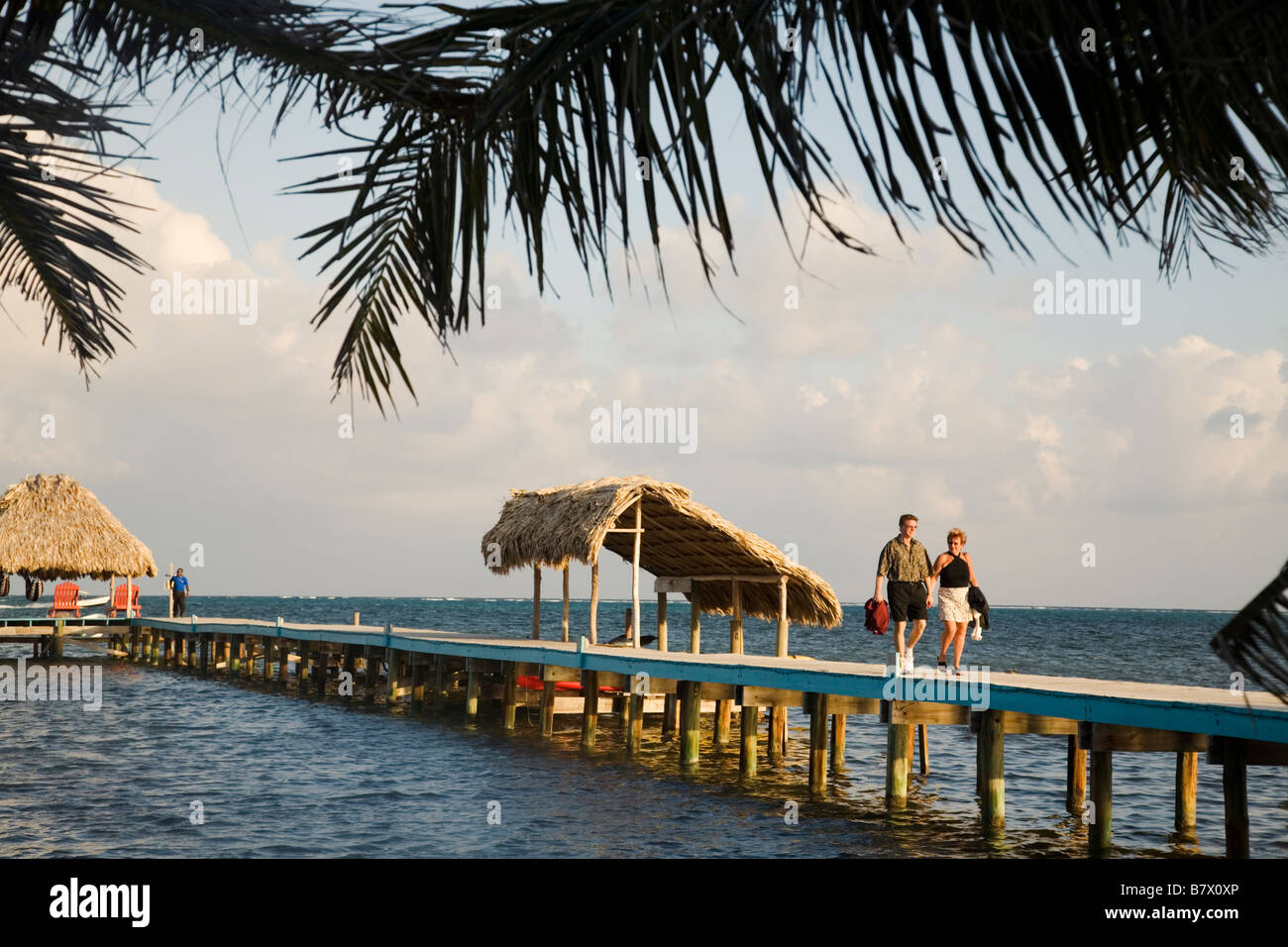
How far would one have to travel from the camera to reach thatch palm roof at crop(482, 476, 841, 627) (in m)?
17.4

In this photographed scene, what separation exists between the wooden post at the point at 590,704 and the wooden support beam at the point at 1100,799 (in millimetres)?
7864

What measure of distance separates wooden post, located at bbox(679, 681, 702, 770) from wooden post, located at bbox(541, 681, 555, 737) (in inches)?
131

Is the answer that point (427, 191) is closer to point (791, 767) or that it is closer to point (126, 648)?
point (791, 767)

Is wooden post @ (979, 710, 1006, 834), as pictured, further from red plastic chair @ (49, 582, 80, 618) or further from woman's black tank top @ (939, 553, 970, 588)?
red plastic chair @ (49, 582, 80, 618)

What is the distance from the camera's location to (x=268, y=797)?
14.0m

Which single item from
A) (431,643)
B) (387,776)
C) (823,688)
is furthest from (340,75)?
(431,643)

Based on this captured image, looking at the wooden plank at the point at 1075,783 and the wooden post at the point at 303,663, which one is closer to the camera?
the wooden plank at the point at 1075,783

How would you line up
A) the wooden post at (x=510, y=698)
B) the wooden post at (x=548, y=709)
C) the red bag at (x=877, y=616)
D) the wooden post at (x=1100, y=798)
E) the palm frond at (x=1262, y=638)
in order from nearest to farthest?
the palm frond at (x=1262, y=638) → the wooden post at (x=1100, y=798) → the red bag at (x=877, y=616) → the wooden post at (x=548, y=709) → the wooden post at (x=510, y=698)

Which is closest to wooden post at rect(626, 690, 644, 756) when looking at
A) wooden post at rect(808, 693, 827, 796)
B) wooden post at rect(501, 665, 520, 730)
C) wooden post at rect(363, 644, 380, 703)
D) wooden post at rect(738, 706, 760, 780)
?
wooden post at rect(738, 706, 760, 780)

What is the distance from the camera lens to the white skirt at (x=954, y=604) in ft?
38.0

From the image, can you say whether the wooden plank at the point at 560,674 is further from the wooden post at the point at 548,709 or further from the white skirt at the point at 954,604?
the white skirt at the point at 954,604

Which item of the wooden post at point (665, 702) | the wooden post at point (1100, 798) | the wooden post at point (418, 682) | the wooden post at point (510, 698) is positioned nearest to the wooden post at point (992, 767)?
the wooden post at point (1100, 798)

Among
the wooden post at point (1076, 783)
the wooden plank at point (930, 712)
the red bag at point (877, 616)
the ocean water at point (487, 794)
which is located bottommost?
the ocean water at point (487, 794)

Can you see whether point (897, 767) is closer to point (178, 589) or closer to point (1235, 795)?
point (1235, 795)
